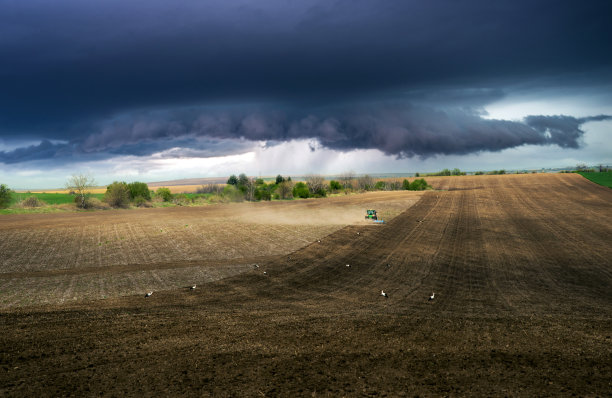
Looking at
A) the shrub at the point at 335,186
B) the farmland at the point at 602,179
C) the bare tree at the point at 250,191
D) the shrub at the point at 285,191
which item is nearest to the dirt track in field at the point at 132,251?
the bare tree at the point at 250,191

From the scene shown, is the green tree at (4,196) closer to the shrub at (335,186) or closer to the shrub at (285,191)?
the shrub at (285,191)

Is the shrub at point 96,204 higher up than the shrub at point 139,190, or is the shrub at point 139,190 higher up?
the shrub at point 139,190

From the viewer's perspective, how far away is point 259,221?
4000cm

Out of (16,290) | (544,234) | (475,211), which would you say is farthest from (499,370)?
(475,211)

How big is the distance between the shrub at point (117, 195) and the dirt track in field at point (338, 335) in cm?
5131

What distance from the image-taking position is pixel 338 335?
10000 mm

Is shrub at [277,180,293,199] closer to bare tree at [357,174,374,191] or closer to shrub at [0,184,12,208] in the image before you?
bare tree at [357,174,374,191]

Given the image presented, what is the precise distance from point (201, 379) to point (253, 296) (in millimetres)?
7368

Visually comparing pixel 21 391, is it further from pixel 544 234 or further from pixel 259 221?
pixel 544 234

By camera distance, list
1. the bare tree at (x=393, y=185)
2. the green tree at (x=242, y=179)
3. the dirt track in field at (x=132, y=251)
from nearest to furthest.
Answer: the dirt track in field at (x=132, y=251) → the green tree at (x=242, y=179) → the bare tree at (x=393, y=185)

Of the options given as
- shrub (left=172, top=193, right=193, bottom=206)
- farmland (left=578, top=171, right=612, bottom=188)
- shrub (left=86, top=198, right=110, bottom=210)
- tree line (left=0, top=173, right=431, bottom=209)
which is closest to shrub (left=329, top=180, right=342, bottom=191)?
tree line (left=0, top=173, right=431, bottom=209)

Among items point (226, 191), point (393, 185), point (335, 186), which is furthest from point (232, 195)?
point (393, 185)

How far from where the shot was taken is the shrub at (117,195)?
60.9 m

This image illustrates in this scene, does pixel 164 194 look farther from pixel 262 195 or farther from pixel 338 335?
pixel 338 335
